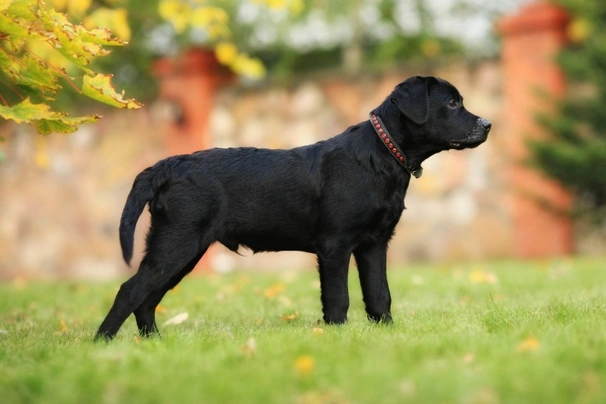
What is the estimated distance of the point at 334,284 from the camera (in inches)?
174

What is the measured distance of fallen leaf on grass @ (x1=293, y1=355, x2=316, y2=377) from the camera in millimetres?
3050

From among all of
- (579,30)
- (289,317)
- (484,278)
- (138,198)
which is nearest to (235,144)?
(579,30)

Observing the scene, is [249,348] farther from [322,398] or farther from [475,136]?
[475,136]

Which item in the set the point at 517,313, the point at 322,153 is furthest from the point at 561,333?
the point at 322,153

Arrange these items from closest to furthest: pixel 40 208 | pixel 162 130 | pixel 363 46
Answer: pixel 162 130, pixel 40 208, pixel 363 46

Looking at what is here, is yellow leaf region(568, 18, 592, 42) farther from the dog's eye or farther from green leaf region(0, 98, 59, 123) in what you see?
green leaf region(0, 98, 59, 123)

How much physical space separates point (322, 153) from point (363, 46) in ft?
38.4

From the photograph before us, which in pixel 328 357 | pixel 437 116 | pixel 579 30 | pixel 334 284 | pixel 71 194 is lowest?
pixel 328 357

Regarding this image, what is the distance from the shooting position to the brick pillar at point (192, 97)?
1301cm

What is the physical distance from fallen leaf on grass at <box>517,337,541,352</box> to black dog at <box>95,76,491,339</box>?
1.21 m

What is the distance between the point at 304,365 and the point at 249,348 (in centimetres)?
47

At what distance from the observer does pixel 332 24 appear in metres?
15.5

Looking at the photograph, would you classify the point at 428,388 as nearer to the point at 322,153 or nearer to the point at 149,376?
the point at 149,376

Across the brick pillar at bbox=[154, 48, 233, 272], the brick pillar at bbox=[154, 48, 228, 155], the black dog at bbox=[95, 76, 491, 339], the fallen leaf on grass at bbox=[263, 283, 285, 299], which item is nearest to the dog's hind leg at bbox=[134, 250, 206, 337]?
the black dog at bbox=[95, 76, 491, 339]
